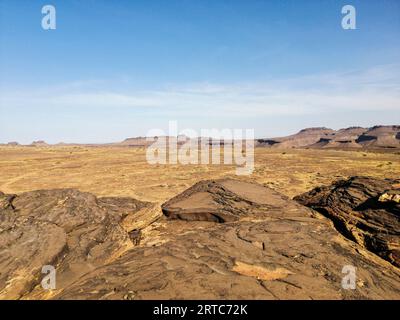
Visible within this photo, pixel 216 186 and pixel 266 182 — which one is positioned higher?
pixel 216 186

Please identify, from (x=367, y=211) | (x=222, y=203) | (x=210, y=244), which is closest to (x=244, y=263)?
(x=210, y=244)

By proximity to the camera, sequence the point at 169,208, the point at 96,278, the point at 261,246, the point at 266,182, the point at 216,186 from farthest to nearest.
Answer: the point at 266,182, the point at 216,186, the point at 169,208, the point at 261,246, the point at 96,278

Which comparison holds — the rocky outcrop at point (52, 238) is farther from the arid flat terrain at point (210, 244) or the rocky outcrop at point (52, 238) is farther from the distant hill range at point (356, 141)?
the distant hill range at point (356, 141)

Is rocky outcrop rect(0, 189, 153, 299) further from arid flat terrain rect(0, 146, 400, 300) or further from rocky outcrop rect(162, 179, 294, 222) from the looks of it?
rocky outcrop rect(162, 179, 294, 222)

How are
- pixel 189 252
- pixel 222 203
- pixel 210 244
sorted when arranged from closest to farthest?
pixel 189 252, pixel 210 244, pixel 222 203

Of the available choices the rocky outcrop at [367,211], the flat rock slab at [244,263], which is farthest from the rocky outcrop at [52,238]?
the rocky outcrop at [367,211]

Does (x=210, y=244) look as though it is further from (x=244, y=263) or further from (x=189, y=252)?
(x=244, y=263)

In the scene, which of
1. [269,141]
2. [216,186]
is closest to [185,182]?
[216,186]
